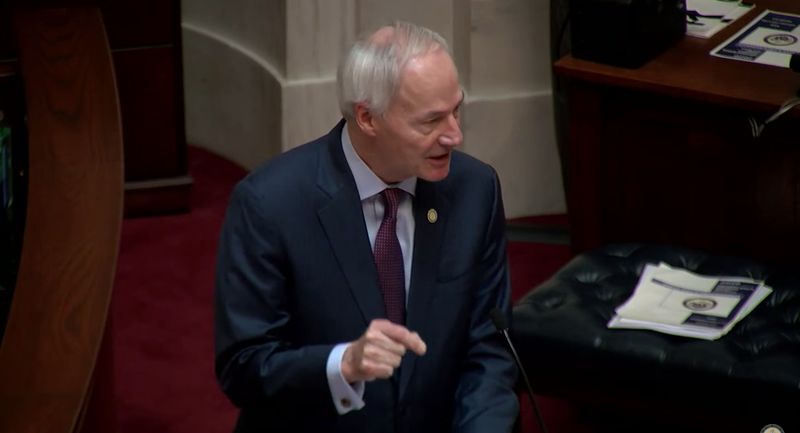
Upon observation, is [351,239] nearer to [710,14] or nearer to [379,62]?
[379,62]

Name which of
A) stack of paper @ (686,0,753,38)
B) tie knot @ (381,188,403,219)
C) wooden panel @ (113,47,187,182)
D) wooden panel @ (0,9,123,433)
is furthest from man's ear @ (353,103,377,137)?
wooden panel @ (113,47,187,182)

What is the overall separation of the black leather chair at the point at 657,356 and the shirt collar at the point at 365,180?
0.81 meters

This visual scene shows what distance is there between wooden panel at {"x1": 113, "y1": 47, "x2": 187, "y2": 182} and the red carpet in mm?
191

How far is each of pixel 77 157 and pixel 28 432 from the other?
0.79 m

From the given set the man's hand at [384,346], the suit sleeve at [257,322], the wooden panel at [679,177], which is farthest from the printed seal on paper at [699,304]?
the man's hand at [384,346]

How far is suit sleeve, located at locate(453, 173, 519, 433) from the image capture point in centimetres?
249

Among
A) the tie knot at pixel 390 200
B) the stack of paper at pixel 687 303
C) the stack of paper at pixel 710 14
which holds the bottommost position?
the stack of paper at pixel 687 303

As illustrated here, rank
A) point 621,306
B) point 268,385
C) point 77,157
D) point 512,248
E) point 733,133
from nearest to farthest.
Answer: point 268,385 → point 77,157 → point 621,306 → point 733,133 → point 512,248

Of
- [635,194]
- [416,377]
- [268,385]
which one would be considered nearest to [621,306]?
[635,194]

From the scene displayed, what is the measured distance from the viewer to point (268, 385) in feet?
7.95

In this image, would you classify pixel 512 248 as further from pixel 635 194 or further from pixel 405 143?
pixel 405 143

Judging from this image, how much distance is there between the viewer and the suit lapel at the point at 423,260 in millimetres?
2523

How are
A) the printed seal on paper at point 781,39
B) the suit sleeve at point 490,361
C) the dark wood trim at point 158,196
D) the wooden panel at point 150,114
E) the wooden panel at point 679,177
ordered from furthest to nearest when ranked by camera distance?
1. the dark wood trim at point 158,196
2. the wooden panel at point 150,114
3. the printed seal on paper at point 781,39
4. the wooden panel at point 679,177
5. the suit sleeve at point 490,361

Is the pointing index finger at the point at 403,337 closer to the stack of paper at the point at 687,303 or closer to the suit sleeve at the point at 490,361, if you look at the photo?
the suit sleeve at the point at 490,361
